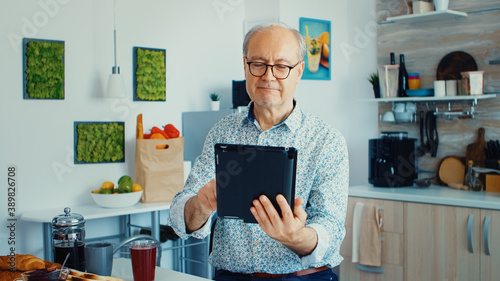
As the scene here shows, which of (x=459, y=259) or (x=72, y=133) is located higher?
(x=72, y=133)

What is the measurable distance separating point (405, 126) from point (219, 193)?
9.40ft

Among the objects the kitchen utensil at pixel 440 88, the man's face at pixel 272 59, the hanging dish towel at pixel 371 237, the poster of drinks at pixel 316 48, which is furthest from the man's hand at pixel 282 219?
the poster of drinks at pixel 316 48

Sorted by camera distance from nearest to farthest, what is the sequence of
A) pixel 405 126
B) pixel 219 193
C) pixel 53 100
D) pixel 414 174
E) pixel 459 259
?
pixel 219 193 → pixel 459 259 → pixel 53 100 → pixel 414 174 → pixel 405 126

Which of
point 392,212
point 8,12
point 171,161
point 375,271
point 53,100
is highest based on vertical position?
point 8,12

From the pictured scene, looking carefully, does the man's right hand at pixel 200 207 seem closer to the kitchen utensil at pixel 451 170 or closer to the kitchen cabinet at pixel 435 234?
the kitchen cabinet at pixel 435 234

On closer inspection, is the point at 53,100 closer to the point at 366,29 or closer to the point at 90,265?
the point at 90,265

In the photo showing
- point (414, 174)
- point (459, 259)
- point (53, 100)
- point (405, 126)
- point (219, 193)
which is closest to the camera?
point (219, 193)

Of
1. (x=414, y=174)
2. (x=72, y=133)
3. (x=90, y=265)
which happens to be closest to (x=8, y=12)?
(x=72, y=133)

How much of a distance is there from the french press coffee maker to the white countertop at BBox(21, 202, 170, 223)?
5.07 feet

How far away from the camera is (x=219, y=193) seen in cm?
158

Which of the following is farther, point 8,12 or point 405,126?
point 405,126

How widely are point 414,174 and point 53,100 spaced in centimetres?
248

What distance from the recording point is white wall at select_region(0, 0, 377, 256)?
11.1 ft

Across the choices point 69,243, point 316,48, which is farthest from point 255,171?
point 316,48
